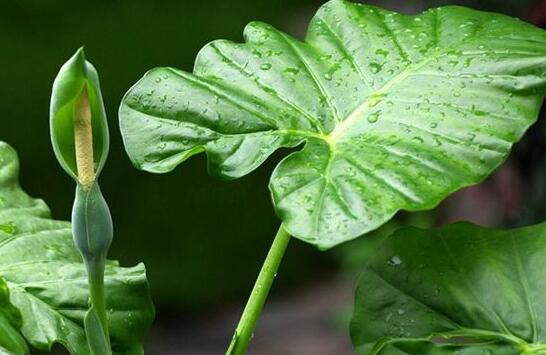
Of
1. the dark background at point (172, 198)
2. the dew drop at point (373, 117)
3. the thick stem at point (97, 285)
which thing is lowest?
the dark background at point (172, 198)

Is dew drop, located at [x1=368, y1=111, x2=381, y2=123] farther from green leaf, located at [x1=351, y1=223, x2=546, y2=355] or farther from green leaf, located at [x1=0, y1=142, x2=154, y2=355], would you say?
green leaf, located at [x1=0, y1=142, x2=154, y2=355]

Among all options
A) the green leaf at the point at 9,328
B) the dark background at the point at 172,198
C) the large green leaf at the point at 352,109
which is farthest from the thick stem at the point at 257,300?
the dark background at the point at 172,198

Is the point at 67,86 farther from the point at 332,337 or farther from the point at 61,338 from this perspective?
the point at 332,337

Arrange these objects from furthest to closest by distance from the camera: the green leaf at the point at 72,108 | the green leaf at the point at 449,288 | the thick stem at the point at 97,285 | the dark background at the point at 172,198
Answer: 1. the dark background at the point at 172,198
2. the green leaf at the point at 449,288
3. the thick stem at the point at 97,285
4. the green leaf at the point at 72,108

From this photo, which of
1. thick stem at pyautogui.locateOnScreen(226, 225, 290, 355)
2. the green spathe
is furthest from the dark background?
the green spathe

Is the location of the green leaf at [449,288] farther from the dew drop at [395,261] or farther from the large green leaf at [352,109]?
the large green leaf at [352,109]

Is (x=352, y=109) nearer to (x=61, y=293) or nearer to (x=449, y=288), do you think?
(x=449, y=288)

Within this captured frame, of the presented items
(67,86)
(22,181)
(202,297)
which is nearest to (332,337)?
(202,297)
